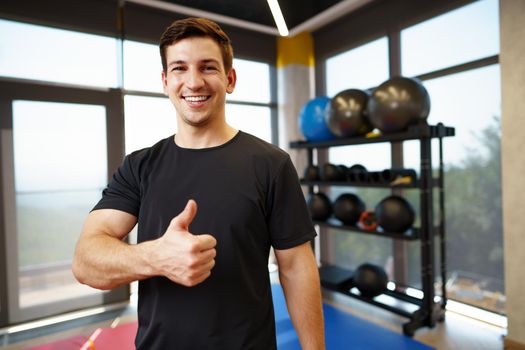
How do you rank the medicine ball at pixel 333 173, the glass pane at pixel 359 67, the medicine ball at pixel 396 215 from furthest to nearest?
the glass pane at pixel 359 67
the medicine ball at pixel 333 173
the medicine ball at pixel 396 215

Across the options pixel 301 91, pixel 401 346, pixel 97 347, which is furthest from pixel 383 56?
pixel 97 347

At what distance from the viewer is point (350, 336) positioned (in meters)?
2.09

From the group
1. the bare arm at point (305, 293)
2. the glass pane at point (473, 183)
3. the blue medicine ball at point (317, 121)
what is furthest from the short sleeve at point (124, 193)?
the glass pane at point (473, 183)

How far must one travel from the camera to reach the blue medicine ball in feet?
9.45

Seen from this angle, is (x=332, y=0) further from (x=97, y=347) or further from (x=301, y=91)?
(x=97, y=347)

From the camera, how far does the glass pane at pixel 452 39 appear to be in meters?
2.48

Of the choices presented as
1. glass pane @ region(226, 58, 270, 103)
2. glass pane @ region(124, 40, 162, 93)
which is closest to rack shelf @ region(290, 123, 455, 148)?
glass pane @ region(226, 58, 270, 103)

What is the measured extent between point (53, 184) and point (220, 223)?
2.39 metres

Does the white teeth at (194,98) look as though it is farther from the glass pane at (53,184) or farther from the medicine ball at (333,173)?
the glass pane at (53,184)

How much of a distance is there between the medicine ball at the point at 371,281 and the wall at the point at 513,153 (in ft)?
2.42

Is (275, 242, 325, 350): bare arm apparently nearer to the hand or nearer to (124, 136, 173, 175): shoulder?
the hand

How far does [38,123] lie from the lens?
2.63m

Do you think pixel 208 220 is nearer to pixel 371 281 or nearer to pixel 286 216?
pixel 286 216

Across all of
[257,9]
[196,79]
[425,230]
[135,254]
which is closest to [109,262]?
[135,254]
